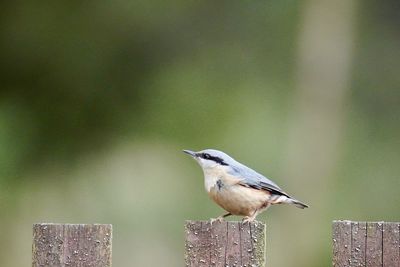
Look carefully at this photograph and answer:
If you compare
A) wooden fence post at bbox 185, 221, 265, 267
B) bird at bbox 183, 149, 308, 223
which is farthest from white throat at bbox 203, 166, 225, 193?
wooden fence post at bbox 185, 221, 265, 267

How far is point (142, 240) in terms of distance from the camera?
20.5ft

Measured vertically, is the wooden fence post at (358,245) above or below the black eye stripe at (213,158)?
below

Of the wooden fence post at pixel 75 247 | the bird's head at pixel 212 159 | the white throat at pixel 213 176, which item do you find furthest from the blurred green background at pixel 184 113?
the wooden fence post at pixel 75 247

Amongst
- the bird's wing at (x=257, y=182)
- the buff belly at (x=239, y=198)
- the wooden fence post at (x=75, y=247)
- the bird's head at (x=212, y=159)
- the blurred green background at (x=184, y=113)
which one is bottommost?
the wooden fence post at (x=75, y=247)

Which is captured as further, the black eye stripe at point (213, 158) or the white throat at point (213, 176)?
the black eye stripe at point (213, 158)

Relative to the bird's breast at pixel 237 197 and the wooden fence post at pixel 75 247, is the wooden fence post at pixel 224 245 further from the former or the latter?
the bird's breast at pixel 237 197

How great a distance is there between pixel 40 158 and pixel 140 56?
101 cm

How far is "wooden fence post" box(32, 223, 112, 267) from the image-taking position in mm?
2607

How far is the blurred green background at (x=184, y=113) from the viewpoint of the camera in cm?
525

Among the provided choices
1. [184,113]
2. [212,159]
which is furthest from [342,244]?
[184,113]

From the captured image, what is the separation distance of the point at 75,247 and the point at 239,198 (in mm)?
1415

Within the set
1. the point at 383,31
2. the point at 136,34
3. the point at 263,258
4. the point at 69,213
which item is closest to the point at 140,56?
the point at 136,34

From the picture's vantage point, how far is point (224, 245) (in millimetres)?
2629

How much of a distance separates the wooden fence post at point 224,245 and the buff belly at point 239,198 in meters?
1.27
